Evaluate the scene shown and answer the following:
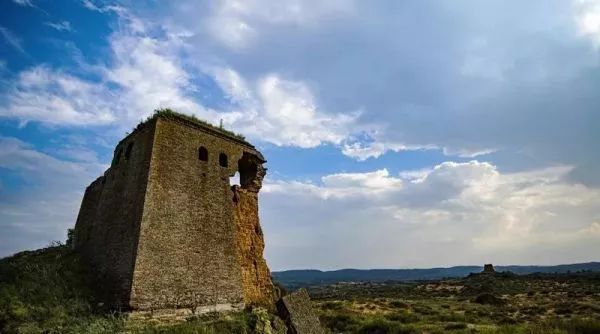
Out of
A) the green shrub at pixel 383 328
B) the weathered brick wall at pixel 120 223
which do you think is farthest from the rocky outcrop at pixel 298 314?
the green shrub at pixel 383 328

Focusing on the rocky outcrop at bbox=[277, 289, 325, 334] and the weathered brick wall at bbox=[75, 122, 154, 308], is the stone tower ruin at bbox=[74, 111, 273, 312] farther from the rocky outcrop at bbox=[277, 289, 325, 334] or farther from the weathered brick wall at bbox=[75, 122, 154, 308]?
the rocky outcrop at bbox=[277, 289, 325, 334]

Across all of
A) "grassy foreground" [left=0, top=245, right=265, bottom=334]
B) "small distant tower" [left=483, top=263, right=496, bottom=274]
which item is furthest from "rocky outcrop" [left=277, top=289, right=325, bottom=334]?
"small distant tower" [left=483, top=263, right=496, bottom=274]

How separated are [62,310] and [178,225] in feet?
11.7

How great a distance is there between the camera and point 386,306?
103ft

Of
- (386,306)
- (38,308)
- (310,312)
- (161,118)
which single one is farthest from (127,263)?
(386,306)

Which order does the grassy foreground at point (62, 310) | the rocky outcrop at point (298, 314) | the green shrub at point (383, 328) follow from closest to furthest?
the grassy foreground at point (62, 310) < the rocky outcrop at point (298, 314) < the green shrub at point (383, 328)

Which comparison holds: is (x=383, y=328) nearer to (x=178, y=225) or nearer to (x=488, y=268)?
(x=178, y=225)

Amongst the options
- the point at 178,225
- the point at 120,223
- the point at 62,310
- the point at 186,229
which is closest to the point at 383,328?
the point at 186,229

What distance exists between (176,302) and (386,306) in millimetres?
24040

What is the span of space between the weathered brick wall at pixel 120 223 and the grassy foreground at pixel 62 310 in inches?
21.5

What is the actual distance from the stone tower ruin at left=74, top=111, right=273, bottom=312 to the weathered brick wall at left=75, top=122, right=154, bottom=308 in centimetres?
4

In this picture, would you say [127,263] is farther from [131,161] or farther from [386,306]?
[386,306]

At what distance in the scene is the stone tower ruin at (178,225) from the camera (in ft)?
35.9

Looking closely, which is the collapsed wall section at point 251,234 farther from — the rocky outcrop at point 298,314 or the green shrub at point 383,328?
the green shrub at point 383,328
